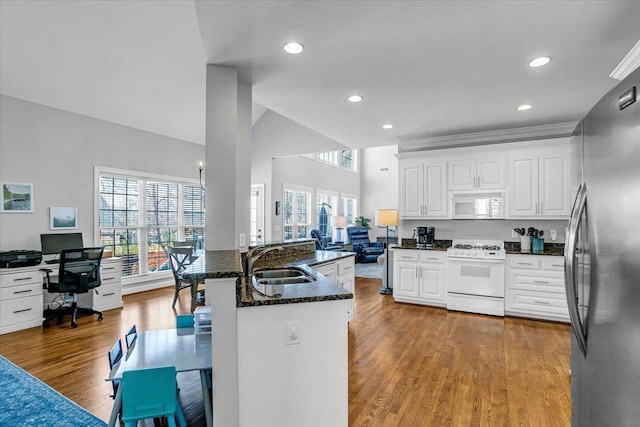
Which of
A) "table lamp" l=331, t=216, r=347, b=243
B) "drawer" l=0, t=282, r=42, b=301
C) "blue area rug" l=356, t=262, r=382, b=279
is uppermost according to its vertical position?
"table lamp" l=331, t=216, r=347, b=243

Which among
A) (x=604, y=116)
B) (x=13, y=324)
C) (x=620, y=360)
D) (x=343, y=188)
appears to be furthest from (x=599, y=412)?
(x=343, y=188)

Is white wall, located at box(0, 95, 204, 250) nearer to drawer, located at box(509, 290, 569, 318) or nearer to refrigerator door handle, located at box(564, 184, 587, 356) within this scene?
refrigerator door handle, located at box(564, 184, 587, 356)

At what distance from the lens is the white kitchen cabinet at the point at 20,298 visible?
3.82 meters

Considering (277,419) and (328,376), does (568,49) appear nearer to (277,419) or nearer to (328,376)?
(328,376)

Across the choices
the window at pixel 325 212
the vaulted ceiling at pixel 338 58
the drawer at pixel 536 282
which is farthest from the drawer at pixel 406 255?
the window at pixel 325 212

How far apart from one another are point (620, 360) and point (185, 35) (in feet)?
16.1

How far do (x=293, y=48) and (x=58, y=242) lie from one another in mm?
4400

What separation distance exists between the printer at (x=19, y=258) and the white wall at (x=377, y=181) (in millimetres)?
9685

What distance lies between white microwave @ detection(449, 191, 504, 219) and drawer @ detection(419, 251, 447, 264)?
69 cm

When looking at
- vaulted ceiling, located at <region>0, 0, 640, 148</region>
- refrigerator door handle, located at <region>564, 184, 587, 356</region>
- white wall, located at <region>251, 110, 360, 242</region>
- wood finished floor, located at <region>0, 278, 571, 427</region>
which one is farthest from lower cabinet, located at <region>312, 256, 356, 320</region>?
white wall, located at <region>251, 110, 360, 242</region>

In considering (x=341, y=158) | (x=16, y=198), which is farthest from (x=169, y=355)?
(x=341, y=158)

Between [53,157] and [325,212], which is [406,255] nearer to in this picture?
[325,212]

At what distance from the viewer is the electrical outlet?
1.81 m

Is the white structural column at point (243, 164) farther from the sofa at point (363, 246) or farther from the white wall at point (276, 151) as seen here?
the sofa at point (363, 246)
